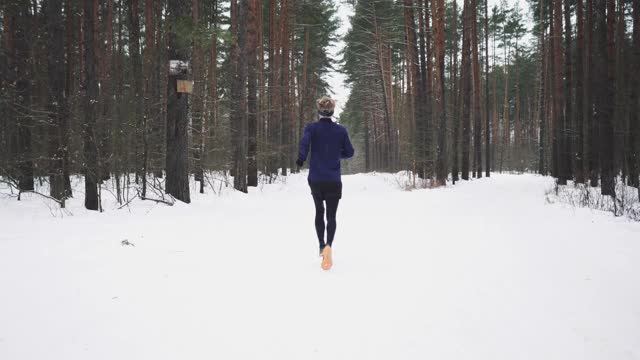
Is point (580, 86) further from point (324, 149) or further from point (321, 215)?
point (321, 215)

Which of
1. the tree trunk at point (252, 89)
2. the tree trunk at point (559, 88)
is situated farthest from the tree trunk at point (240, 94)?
the tree trunk at point (559, 88)

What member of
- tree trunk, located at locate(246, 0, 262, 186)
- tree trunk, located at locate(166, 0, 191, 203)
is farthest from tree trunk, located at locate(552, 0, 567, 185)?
tree trunk, located at locate(166, 0, 191, 203)

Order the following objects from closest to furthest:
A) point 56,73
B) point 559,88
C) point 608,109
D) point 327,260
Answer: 1. point 327,260
2. point 56,73
3. point 608,109
4. point 559,88

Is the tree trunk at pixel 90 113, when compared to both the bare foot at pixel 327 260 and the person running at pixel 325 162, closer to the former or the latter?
the person running at pixel 325 162

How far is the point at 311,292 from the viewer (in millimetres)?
3361

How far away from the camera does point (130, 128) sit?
25.8 ft

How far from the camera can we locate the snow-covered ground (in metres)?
2.34

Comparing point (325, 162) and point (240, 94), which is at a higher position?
point (240, 94)

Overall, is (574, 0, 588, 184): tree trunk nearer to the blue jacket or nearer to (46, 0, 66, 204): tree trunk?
the blue jacket

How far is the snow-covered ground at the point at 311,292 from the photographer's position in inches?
92.0

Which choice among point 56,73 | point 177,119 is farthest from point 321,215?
point 56,73

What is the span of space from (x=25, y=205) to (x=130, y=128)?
2.67m

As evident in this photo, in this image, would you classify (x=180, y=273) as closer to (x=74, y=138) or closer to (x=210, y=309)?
(x=210, y=309)

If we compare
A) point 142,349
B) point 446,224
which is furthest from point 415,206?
point 142,349
